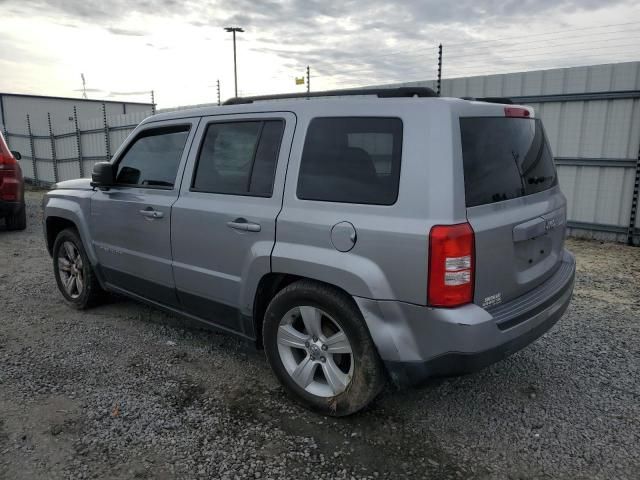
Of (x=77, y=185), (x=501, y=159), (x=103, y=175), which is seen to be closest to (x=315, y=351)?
(x=501, y=159)

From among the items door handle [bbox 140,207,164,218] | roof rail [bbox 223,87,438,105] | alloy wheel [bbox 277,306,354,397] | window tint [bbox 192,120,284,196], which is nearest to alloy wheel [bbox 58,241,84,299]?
door handle [bbox 140,207,164,218]

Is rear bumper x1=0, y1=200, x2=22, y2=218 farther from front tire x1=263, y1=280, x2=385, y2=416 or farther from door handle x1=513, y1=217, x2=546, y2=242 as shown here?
door handle x1=513, y1=217, x2=546, y2=242

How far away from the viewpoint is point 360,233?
257 cm

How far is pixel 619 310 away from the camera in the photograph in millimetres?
4812

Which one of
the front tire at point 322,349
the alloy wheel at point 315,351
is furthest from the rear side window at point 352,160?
the alloy wheel at point 315,351

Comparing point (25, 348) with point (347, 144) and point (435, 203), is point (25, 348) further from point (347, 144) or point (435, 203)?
point (435, 203)

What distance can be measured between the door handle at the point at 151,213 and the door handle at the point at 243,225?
790 millimetres

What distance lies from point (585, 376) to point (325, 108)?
258cm

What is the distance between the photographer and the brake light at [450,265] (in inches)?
92.0

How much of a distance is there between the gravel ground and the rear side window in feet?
3.50

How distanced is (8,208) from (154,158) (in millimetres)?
6168

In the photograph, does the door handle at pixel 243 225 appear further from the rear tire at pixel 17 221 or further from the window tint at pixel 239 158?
the rear tire at pixel 17 221

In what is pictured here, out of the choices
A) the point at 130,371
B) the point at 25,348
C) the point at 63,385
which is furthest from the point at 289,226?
the point at 25,348

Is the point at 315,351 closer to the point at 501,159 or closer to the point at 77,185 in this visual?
the point at 501,159
